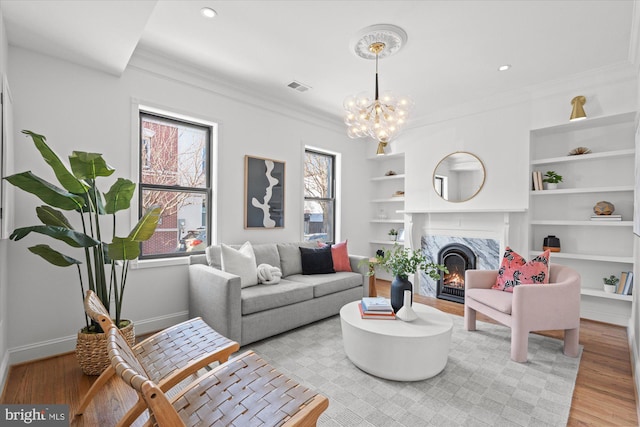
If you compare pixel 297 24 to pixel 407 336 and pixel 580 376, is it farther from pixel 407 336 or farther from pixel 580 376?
pixel 580 376

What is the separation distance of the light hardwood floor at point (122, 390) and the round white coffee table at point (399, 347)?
81 cm

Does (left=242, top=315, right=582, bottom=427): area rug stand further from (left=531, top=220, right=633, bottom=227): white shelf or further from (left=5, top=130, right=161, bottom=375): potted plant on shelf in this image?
(left=531, top=220, right=633, bottom=227): white shelf

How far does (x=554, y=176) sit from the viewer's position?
3.83 meters

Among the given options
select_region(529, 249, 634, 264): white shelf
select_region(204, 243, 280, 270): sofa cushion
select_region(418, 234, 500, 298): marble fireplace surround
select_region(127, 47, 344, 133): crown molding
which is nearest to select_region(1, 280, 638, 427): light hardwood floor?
select_region(529, 249, 634, 264): white shelf

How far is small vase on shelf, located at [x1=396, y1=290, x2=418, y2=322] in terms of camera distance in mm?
2436

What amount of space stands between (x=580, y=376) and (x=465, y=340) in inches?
33.3

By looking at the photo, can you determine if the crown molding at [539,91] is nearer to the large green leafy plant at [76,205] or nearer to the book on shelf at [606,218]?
the book on shelf at [606,218]

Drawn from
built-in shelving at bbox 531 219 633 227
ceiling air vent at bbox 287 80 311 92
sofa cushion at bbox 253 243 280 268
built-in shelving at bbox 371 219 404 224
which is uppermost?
ceiling air vent at bbox 287 80 311 92

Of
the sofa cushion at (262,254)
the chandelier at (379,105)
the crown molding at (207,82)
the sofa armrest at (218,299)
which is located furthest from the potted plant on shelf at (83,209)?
the chandelier at (379,105)

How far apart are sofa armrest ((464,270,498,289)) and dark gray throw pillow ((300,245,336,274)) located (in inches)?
61.3

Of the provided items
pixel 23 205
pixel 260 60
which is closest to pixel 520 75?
pixel 260 60

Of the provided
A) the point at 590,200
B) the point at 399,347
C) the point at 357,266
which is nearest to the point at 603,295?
the point at 590,200

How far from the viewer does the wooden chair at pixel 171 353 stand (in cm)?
140

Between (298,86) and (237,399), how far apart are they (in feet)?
11.3
